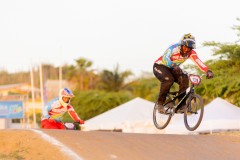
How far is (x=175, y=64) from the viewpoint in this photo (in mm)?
12719

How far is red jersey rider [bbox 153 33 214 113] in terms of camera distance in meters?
12.4

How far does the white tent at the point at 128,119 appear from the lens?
24.3 m

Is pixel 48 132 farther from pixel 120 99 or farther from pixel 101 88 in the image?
pixel 101 88

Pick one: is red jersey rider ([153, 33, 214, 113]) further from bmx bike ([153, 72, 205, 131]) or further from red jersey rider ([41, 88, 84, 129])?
red jersey rider ([41, 88, 84, 129])

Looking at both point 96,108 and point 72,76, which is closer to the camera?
point 96,108

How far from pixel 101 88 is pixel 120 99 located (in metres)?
11.4

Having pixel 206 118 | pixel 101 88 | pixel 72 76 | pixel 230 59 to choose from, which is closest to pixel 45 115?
pixel 206 118

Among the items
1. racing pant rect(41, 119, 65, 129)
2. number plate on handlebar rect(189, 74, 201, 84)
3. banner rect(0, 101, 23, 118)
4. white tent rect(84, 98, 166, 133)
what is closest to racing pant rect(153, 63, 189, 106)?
number plate on handlebar rect(189, 74, 201, 84)

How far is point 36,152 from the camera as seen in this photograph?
8.62 metres

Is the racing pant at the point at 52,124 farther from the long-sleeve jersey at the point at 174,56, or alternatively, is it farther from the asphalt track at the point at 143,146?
the asphalt track at the point at 143,146

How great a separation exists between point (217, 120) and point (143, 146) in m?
10.1

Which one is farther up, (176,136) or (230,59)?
(230,59)

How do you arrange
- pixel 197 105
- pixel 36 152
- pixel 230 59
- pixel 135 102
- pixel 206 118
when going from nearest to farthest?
pixel 36 152, pixel 197 105, pixel 206 118, pixel 135 102, pixel 230 59

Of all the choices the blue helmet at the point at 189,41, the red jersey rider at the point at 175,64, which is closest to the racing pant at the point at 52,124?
the red jersey rider at the point at 175,64
